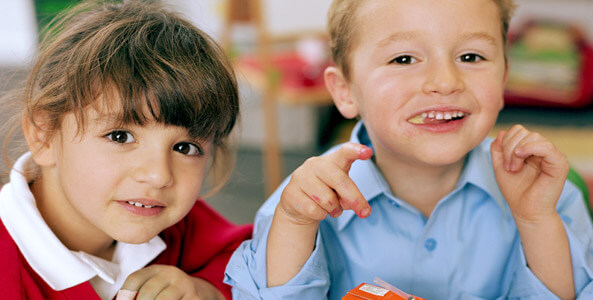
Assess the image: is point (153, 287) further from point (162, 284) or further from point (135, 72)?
point (135, 72)

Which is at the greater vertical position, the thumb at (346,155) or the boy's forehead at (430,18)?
the boy's forehead at (430,18)

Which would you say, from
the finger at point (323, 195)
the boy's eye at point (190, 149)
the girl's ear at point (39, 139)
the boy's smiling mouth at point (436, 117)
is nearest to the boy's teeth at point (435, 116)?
the boy's smiling mouth at point (436, 117)

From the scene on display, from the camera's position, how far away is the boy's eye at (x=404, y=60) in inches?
35.5

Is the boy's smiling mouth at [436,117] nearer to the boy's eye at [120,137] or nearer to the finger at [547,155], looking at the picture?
the finger at [547,155]

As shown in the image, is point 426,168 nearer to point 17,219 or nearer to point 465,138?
point 465,138

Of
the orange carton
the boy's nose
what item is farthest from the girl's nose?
the boy's nose

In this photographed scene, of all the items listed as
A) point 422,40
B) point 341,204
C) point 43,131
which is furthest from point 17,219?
point 422,40

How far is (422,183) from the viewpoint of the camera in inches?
39.4

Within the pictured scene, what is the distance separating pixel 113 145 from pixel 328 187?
0.30 meters

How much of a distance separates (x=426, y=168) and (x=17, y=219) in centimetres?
63

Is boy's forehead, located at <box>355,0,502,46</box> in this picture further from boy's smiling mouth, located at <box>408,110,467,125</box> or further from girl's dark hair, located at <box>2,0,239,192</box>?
girl's dark hair, located at <box>2,0,239,192</box>

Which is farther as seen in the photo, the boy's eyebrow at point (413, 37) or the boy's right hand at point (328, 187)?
the boy's eyebrow at point (413, 37)

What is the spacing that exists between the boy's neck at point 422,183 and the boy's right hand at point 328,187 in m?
0.25

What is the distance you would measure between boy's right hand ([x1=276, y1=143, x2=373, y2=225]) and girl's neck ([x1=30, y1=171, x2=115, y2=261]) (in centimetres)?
33
